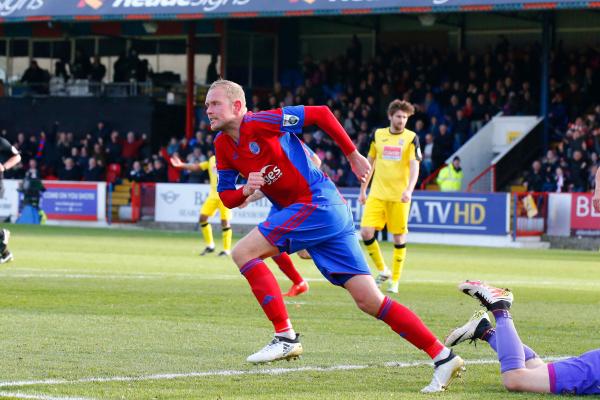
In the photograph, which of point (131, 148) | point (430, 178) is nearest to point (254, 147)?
point (430, 178)

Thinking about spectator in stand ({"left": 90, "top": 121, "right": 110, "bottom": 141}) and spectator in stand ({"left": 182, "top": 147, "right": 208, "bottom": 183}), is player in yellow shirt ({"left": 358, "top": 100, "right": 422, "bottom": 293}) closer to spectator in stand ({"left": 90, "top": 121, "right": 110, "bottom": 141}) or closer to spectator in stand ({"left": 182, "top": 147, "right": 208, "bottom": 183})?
spectator in stand ({"left": 182, "top": 147, "right": 208, "bottom": 183})

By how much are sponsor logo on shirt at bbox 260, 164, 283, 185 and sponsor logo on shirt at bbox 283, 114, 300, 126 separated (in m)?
0.30

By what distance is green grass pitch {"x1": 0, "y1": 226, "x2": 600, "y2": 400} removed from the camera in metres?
7.70

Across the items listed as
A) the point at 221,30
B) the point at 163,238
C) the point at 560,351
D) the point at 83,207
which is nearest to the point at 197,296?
the point at 560,351

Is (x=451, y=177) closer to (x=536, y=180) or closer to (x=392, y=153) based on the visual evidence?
(x=536, y=180)

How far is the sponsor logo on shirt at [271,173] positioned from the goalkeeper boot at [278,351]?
3.38 feet

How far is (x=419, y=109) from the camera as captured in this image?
37656 millimetres

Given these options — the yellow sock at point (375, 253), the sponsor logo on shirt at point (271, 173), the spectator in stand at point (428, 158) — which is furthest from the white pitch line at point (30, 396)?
the spectator in stand at point (428, 158)

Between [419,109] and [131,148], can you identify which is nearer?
[419,109]

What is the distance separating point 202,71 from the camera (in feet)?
151

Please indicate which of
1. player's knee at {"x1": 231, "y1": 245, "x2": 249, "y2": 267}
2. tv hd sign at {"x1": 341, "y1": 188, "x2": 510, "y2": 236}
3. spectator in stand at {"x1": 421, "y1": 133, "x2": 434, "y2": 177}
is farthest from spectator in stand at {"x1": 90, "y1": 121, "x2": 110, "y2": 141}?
player's knee at {"x1": 231, "y1": 245, "x2": 249, "y2": 267}

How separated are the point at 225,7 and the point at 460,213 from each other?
38.0 ft

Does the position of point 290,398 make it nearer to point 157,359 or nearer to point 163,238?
point 157,359

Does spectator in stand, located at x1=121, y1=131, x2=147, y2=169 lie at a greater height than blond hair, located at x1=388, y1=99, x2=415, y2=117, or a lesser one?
lesser
